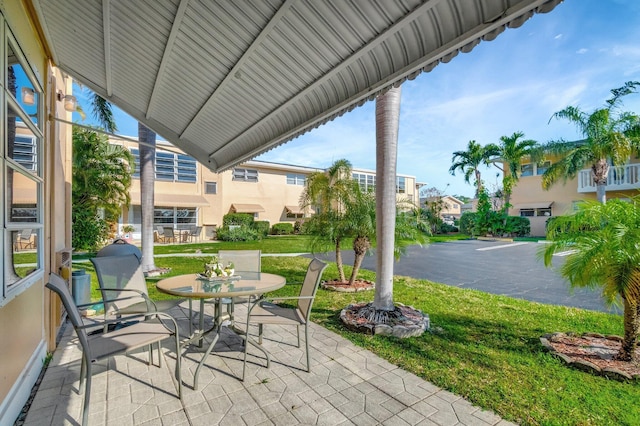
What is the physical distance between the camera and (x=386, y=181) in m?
4.96

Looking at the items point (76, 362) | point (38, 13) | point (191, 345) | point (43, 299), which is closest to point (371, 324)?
point (191, 345)

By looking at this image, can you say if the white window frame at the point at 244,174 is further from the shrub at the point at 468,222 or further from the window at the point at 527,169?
the window at the point at 527,169

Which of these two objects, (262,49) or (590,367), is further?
(590,367)

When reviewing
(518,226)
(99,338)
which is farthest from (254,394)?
(518,226)

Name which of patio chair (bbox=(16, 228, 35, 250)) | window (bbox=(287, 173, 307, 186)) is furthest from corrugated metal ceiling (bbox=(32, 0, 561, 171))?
window (bbox=(287, 173, 307, 186))

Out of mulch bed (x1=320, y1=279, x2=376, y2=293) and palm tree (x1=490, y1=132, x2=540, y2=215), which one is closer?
mulch bed (x1=320, y1=279, x2=376, y2=293)

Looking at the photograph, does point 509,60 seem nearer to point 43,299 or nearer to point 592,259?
point 592,259

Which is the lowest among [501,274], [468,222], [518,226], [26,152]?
[501,274]

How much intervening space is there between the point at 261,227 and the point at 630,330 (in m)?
22.4

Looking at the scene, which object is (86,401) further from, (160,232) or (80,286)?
(160,232)

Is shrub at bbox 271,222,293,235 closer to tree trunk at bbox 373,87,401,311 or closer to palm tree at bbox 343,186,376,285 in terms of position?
palm tree at bbox 343,186,376,285

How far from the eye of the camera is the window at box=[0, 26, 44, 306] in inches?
106

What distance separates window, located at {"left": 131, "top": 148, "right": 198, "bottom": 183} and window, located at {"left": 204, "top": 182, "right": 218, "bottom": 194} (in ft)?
3.17

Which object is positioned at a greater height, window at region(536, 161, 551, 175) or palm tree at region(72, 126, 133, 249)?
window at region(536, 161, 551, 175)
